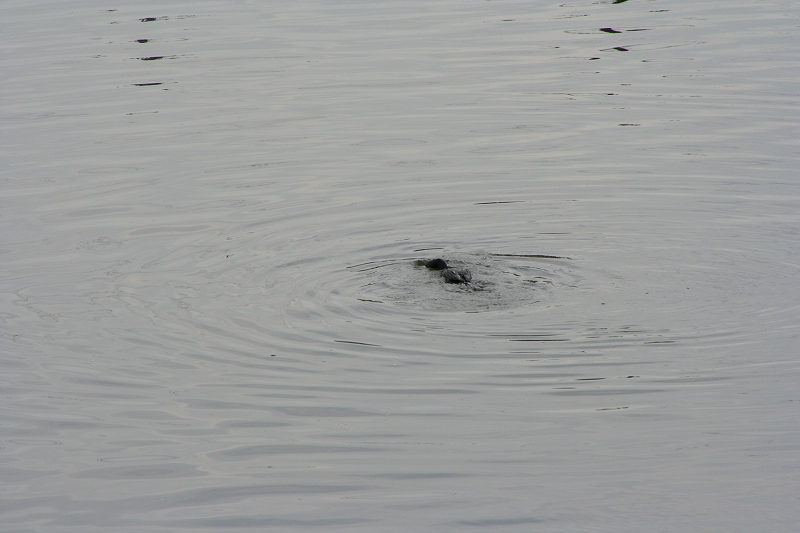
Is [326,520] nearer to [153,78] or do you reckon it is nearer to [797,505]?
[797,505]

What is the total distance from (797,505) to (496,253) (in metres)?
4.64

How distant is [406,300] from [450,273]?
18.8 inches

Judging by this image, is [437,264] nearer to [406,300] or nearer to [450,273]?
[450,273]

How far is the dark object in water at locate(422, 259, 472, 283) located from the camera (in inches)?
347

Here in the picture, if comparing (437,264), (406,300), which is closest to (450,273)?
(437,264)

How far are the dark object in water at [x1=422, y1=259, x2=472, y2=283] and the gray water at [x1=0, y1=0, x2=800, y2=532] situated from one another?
106 mm

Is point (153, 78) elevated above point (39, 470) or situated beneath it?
elevated above

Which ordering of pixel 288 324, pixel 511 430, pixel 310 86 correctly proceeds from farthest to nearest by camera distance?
pixel 310 86, pixel 288 324, pixel 511 430

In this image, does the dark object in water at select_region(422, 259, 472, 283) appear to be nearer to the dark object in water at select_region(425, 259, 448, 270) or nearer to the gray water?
the dark object in water at select_region(425, 259, 448, 270)

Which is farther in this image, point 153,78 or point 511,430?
point 153,78

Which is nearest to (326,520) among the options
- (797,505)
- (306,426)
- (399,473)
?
(399,473)

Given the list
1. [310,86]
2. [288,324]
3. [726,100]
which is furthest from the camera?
[310,86]

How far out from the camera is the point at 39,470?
6246mm

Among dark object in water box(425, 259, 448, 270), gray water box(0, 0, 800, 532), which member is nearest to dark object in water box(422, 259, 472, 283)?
dark object in water box(425, 259, 448, 270)
